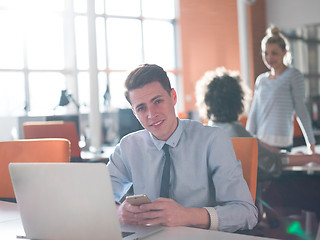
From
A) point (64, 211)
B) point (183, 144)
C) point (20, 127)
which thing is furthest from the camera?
point (20, 127)

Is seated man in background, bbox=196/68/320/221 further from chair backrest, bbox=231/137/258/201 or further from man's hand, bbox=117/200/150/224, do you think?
man's hand, bbox=117/200/150/224

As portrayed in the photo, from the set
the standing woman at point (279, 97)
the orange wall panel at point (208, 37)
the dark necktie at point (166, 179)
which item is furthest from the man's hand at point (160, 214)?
the orange wall panel at point (208, 37)

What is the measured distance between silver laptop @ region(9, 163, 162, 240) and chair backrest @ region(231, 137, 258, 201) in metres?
0.61

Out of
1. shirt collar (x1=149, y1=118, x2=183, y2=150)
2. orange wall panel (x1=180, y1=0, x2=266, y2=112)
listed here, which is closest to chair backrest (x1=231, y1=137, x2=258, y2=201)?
shirt collar (x1=149, y1=118, x2=183, y2=150)

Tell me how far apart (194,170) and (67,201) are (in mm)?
615

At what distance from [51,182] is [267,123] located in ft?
9.22

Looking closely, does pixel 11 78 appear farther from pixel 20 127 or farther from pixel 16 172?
pixel 16 172

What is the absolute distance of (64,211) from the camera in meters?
1.20

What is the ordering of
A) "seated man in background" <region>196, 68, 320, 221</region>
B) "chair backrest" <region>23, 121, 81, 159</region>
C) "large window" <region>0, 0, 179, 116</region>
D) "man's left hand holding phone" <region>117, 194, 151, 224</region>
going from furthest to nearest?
"large window" <region>0, 0, 179, 116</region> → "chair backrest" <region>23, 121, 81, 159</region> → "seated man in background" <region>196, 68, 320, 221</region> → "man's left hand holding phone" <region>117, 194, 151, 224</region>

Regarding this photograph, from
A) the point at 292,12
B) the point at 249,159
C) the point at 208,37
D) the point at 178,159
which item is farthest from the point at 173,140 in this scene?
the point at 208,37

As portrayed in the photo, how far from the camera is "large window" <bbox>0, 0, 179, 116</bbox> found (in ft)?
27.7

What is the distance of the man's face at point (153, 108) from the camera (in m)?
1.68

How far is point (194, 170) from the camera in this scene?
5.52ft

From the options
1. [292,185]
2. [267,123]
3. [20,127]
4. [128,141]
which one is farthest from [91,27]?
[128,141]
